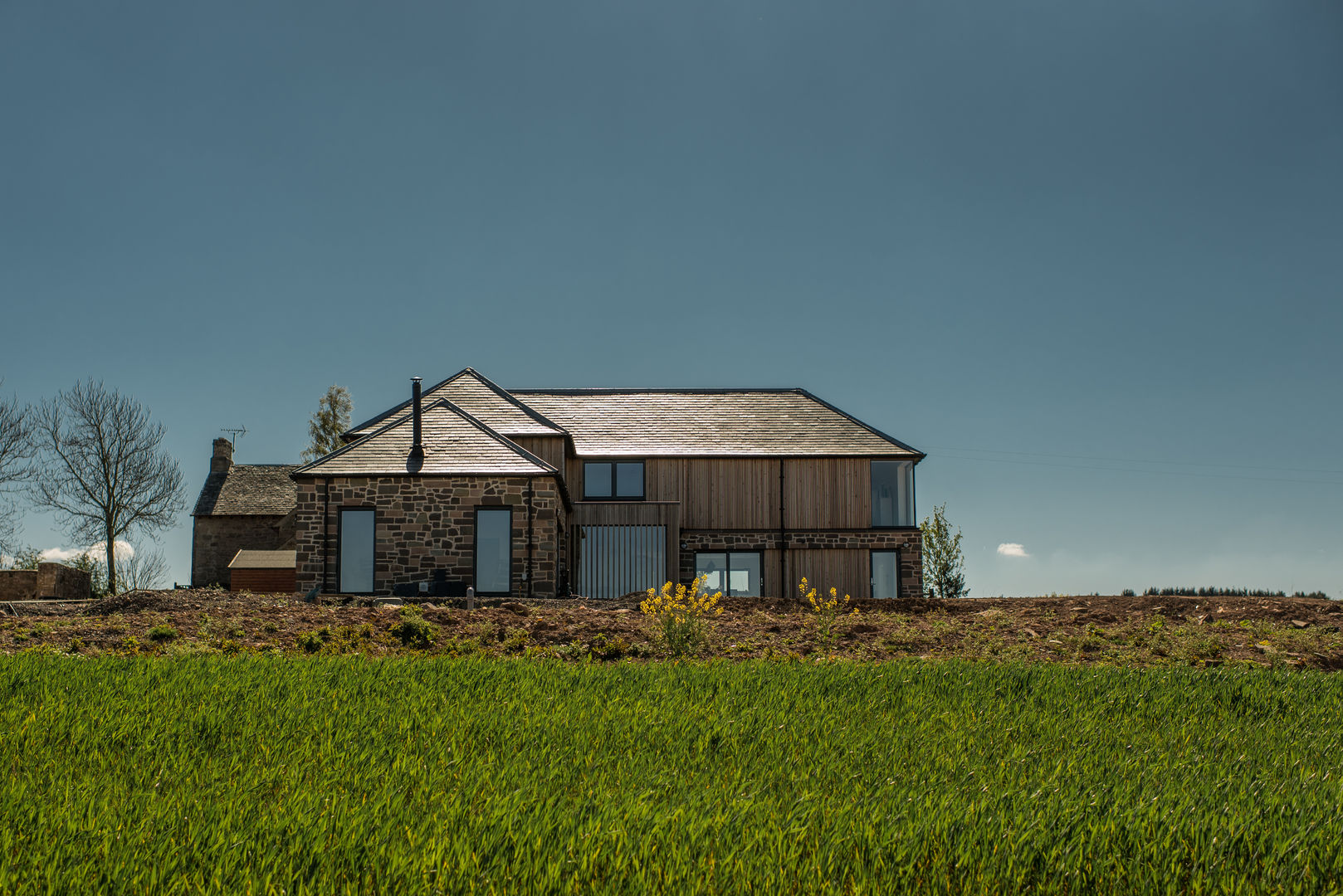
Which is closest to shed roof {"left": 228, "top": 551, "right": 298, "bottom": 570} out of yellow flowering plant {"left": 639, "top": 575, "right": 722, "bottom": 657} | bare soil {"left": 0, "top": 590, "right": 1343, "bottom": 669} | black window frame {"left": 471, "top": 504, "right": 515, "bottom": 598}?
black window frame {"left": 471, "top": 504, "right": 515, "bottom": 598}

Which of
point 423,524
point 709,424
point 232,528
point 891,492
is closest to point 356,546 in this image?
point 423,524

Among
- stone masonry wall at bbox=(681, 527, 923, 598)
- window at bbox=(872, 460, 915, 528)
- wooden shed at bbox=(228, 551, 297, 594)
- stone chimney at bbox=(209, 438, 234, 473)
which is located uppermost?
stone chimney at bbox=(209, 438, 234, 473)

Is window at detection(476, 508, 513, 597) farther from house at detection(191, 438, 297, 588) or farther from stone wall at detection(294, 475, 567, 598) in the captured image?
house at detection(191, 438, 297, 588)

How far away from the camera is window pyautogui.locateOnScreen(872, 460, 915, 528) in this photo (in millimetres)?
27328

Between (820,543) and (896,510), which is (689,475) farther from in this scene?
(896,510)

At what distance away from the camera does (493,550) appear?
2084 cm

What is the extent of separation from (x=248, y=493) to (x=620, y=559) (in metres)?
19.6

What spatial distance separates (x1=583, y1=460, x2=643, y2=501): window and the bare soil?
1456 centimetres

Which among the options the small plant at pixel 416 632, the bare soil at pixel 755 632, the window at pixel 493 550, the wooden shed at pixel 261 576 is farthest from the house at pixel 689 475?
the small plant at pixel 416 632

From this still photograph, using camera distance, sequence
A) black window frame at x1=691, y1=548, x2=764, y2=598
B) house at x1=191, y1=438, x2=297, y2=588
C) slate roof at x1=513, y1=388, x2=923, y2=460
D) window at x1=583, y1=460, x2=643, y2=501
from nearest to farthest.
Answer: black window frame at x1=691, y1=548, x2=764, y2=598
slate roof at x1=513, y1=388, x2=923, y2=460
window at x1=583, y1=460, x2=643, y2=501
house at x1=191, y1=438, x2=297, y2=588

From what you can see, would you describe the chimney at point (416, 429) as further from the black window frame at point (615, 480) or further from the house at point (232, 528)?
the house at point (232, 528)

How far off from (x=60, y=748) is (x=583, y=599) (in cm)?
1243

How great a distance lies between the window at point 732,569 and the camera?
27.2 m

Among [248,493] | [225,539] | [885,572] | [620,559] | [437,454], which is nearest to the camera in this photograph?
[437,454]
